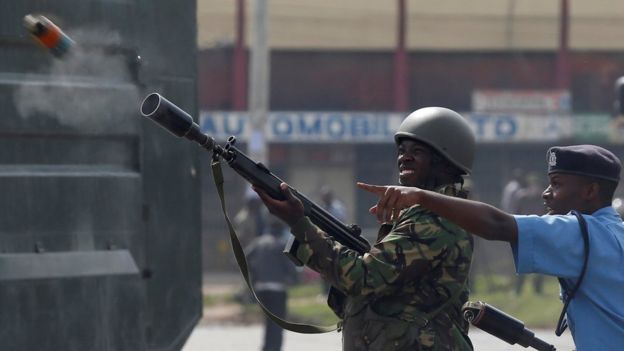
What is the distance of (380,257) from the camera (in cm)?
445

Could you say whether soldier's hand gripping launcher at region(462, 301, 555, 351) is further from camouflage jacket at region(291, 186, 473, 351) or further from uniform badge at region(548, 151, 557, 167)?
uniform badge at region(548, 151, 557, 167)

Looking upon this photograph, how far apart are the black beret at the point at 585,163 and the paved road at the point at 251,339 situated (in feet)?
26.7

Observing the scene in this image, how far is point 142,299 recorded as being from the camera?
546 centimetres

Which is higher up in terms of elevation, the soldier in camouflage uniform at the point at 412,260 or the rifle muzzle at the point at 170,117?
the rifle muzzle at the point at 170,117

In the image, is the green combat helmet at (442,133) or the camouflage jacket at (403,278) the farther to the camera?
the green combat helmet at (442,133)

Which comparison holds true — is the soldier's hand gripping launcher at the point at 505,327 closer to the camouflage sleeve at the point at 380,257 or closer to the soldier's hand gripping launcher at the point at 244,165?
the camouflage sleeve at the point at 380,257

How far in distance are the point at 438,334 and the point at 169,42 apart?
6.48 feet

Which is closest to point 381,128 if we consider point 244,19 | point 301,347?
point 244,19

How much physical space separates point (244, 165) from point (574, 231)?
119 cm

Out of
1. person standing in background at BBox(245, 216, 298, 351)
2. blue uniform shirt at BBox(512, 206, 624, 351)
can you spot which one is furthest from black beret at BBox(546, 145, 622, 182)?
person standing in background at BBox(245, 216, 298, 351)

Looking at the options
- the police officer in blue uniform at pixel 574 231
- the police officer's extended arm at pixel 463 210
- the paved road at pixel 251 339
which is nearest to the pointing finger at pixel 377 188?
the police officer in blue uniform at pixel 574 231

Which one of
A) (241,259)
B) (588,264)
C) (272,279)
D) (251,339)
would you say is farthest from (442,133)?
(251,339)

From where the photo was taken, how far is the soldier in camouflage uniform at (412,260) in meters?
4.45

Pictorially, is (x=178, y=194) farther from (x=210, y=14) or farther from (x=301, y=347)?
(x=210, y=14)
